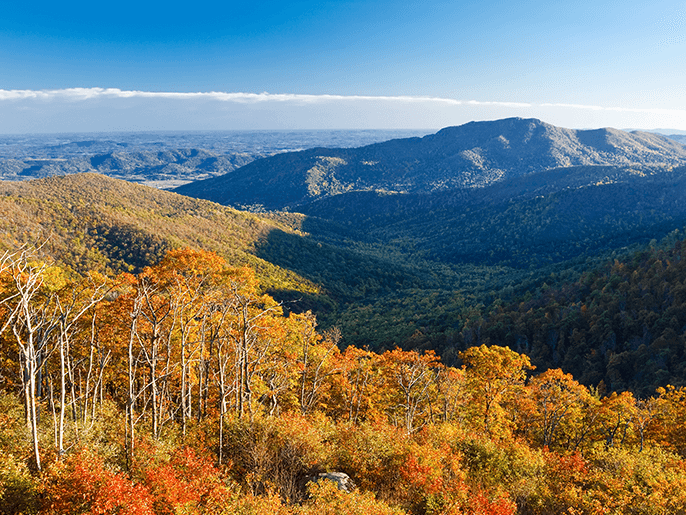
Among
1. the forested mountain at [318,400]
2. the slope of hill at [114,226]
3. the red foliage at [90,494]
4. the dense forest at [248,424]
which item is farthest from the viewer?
the slope of hill at [114,226]

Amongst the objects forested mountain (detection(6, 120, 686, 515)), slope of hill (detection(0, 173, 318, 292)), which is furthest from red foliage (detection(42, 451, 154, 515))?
slope of hill (detection(0, 173, 318, 292))

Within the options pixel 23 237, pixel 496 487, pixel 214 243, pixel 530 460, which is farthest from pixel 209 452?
pixel 214 243

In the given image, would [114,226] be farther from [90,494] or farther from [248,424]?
[90,494]

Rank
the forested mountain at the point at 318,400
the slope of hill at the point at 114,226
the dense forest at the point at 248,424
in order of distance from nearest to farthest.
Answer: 1. the dense forest at the point at 248,424
2. the forested mountain at the point at 318,400
3. the slope of hill at the point at 114,226

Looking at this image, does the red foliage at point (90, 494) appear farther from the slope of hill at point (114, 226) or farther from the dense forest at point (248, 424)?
the slope of hill at point (114, 226)

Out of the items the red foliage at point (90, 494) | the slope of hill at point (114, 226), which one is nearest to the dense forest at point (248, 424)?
the red foliage at point (90, 494)

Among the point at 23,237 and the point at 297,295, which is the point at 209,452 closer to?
the point at 297,295

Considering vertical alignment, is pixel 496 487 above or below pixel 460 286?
above

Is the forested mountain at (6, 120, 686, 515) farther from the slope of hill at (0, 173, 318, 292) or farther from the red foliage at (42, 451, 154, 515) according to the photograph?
the slope of hill at (0, 173, 318, 292)
